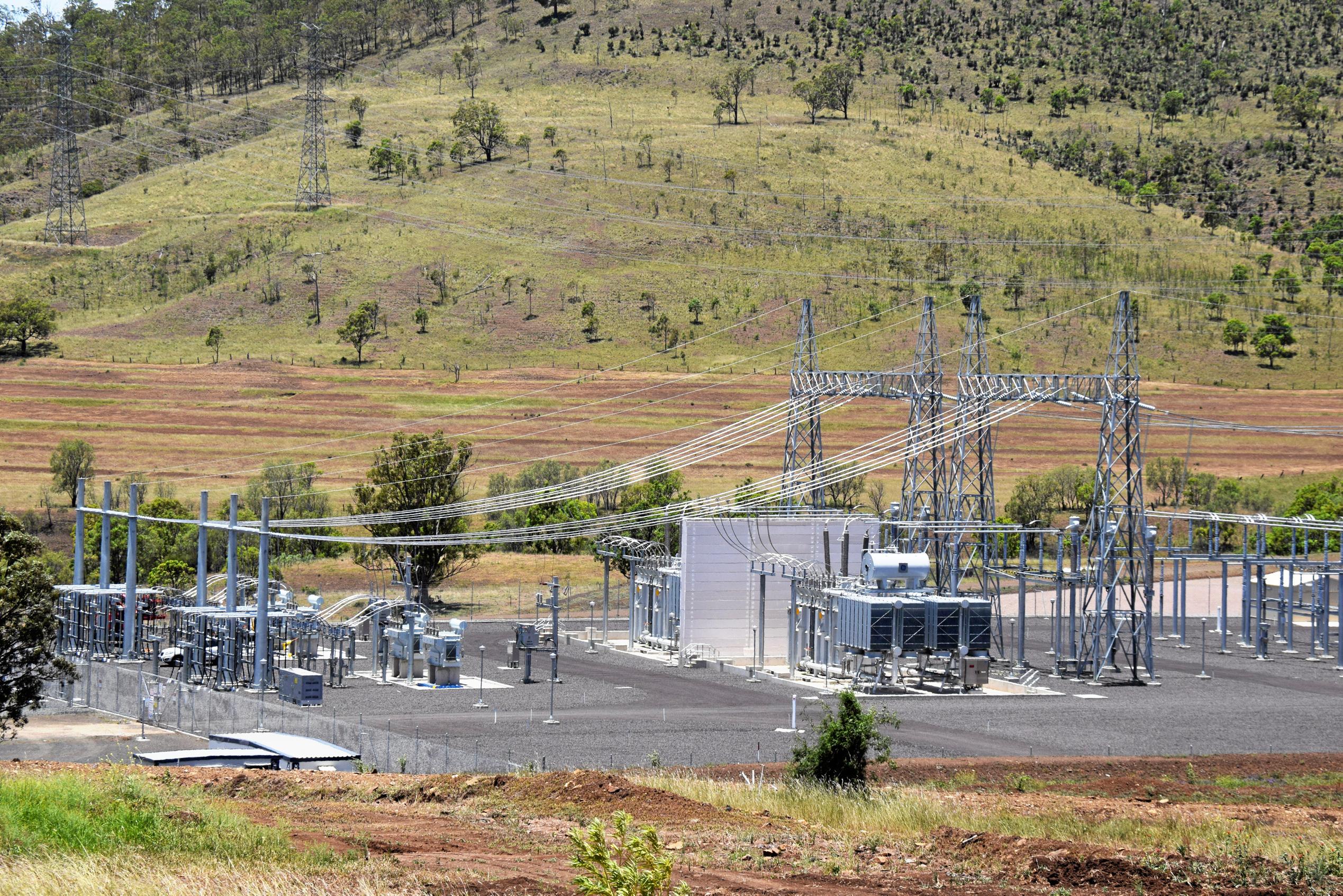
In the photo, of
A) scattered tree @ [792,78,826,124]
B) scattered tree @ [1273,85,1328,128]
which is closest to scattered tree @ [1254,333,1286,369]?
scattered tree @ [1273,85,1328,128]

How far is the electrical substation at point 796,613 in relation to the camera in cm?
4581

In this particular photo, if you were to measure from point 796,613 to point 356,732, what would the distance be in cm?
2043

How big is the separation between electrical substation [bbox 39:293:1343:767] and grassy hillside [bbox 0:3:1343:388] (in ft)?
202

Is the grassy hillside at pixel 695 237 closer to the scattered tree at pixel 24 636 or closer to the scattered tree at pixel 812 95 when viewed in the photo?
the scattered tree at pixel 812 95

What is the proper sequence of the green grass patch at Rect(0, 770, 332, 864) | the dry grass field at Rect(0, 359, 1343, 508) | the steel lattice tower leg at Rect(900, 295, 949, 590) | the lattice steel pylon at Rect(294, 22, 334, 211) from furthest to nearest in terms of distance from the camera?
the lattice steel pylon at Rect(294, 22, 334, 211) → the dry grass field at Rect(0, 359, 1343, 508) → the steel lattice tower leg at Rect(900, 295, 949, 590) → the green grass patch at Rect(0, 770, 332, 864)

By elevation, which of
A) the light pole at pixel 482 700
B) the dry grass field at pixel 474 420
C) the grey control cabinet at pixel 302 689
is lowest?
the light pole at pixel 482 700

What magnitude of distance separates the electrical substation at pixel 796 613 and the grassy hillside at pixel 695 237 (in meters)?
61.7

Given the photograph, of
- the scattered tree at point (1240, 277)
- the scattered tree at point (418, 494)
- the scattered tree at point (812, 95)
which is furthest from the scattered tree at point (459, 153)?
the scattered tree at point (418, 494)

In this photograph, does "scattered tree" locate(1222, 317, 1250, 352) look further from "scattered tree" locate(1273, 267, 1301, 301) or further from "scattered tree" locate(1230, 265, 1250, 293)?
"scattered tree" locate(1273, 267, 1301, 301)

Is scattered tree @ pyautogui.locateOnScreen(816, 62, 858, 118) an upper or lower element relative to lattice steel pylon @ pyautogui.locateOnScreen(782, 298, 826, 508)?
upper

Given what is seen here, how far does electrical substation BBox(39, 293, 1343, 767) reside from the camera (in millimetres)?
45812

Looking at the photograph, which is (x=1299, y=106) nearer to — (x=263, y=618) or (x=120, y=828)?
(x=263, y=618)

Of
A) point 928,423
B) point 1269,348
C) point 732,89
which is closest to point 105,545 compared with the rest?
point 928,423

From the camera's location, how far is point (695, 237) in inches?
5743
